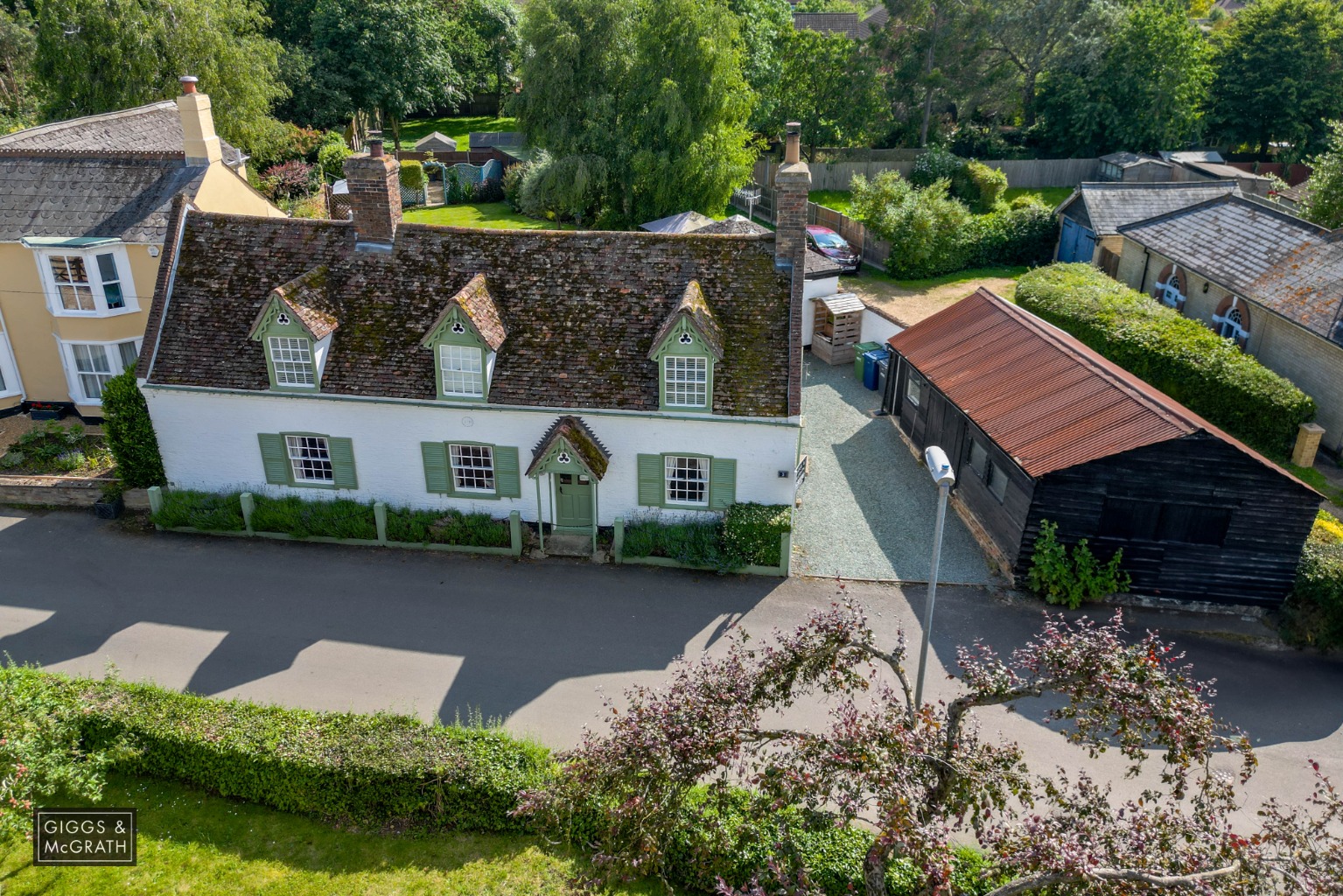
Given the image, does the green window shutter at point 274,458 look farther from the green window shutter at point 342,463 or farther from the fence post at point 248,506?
the green window shutter at point 342,463

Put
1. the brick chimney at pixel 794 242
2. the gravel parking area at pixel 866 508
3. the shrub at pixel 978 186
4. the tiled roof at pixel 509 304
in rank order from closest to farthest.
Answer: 1. the brick chimney at pixel 794 242
2. the tiled roof at pixel 509 304
3. the gravel parking area at pixel 866 508
4. the shrub at pixel 978 186

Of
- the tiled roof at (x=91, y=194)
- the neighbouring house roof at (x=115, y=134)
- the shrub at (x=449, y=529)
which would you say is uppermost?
the neighbouring house roof at (x=115, y=134)

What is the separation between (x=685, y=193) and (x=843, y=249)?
7.77 meters

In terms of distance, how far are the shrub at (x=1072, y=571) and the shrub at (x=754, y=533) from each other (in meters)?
5.63

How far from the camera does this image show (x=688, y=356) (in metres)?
21.8

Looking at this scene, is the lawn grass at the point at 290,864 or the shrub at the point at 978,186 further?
the shrub at the point at 978,186

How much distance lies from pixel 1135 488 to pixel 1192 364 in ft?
30.4

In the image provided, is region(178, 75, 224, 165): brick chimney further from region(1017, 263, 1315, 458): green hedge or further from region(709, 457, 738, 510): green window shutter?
region(1017, 263, 1315, 458): green hedge

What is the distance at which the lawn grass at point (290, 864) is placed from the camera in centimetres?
1458

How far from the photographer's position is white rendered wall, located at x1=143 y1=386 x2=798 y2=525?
22.4 m

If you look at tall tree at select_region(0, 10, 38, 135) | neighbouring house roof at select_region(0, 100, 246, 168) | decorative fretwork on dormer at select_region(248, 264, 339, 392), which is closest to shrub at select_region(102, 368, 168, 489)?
decorative fretwork on dormer at select_region(248, 264, 339, 392)

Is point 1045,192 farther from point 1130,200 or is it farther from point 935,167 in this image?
point 1130,200

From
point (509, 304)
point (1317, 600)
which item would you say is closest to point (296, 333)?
point (509, 304)

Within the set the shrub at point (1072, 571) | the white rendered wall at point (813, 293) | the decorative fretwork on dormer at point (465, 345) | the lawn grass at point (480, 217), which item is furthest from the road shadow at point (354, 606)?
the lawn grass at point (480, 217)
